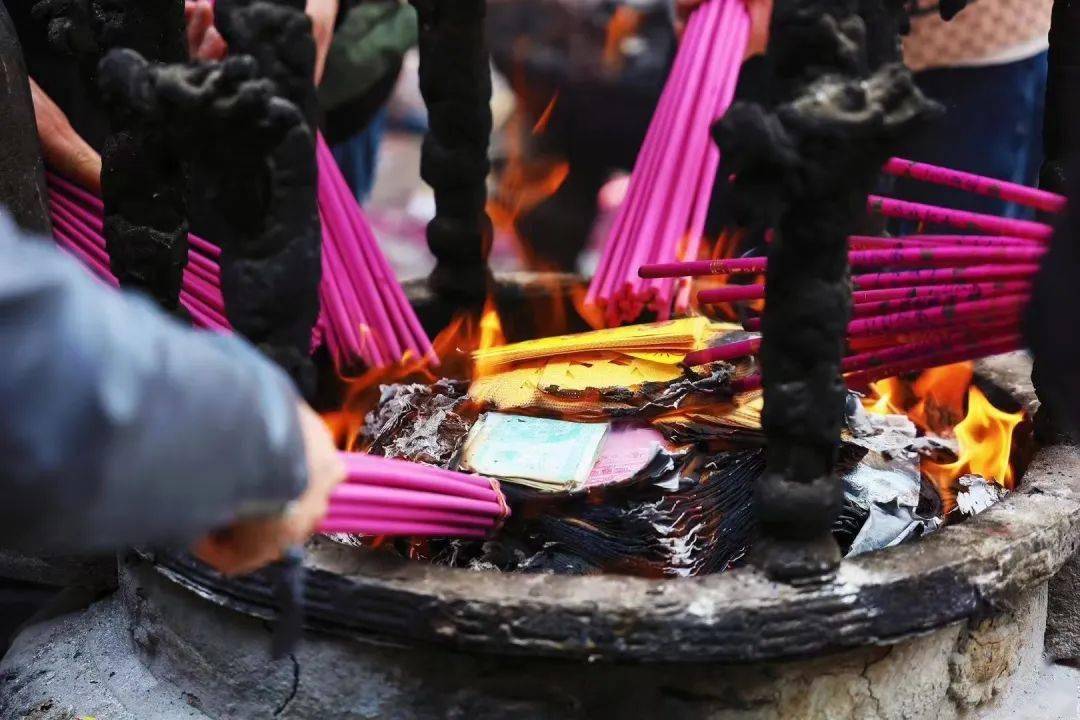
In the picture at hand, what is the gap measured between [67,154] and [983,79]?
238 cm

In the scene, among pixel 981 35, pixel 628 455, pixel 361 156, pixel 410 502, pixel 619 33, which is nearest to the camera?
pixel 410 502

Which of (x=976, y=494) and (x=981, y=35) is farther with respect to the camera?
(x=981, y=35)

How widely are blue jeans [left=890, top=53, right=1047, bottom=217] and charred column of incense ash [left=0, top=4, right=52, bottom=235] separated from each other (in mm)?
2219

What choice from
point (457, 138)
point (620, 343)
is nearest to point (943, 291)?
point (620, 343)

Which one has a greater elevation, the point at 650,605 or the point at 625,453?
the point at 650,605

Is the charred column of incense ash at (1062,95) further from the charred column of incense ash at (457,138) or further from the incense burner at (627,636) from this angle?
the charred column of incense ash at (457,138)

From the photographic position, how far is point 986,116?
341 centimetres

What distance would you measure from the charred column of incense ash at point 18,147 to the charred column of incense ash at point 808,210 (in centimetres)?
133

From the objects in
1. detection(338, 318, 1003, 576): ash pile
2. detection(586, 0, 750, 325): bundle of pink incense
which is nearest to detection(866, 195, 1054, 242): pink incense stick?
detection(338, 318, 1003, 576): ash pile

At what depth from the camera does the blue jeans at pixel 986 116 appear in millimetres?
3369

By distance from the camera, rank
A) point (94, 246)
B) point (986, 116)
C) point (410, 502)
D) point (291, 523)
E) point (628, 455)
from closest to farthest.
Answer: point (291, 523) → point (410, 502) → point (628, 455) → point (94, 246) → point (986, 116)

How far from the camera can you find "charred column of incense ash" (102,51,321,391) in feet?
4.74

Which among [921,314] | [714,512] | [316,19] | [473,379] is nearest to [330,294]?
[473,379]

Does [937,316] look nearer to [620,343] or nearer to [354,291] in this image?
[620,343]
